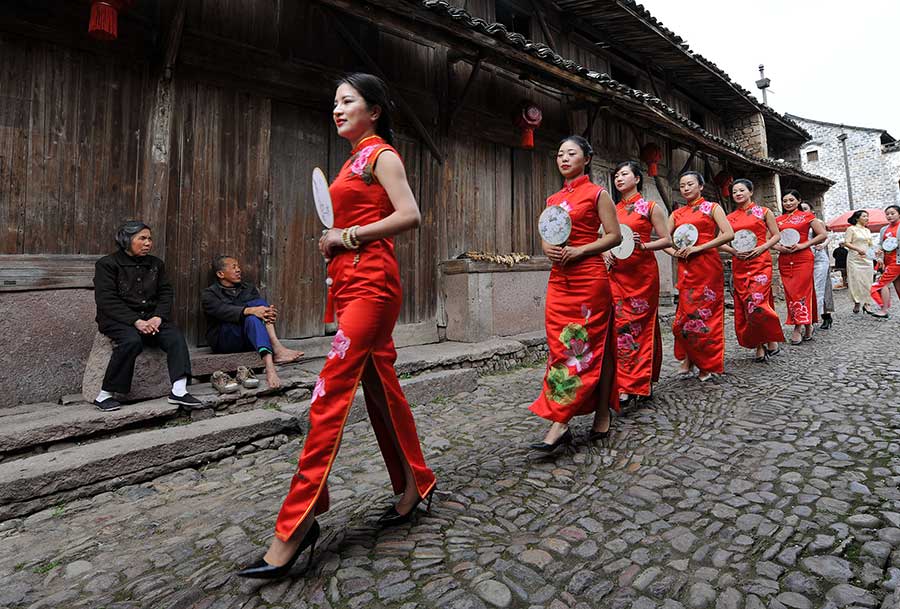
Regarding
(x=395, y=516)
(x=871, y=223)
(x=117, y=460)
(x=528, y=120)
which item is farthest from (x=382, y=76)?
(x=871, y=223)

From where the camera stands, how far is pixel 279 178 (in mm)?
4918

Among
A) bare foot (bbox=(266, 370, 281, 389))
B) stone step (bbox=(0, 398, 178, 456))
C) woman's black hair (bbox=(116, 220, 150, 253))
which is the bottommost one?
stone step (bbox=(0, 398, 178, 456))

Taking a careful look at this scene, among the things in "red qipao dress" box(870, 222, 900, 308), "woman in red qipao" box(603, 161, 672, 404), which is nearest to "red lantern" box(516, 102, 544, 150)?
"woman in red qipao" box(603, 161, 672, 404)

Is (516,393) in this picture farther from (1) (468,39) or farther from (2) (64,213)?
(2) (64,213)

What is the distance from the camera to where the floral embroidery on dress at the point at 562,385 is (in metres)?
2.90

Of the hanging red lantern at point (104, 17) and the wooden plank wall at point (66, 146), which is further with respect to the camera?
the wooden plank wall at point (66, 146)

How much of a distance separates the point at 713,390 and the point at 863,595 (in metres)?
2.82

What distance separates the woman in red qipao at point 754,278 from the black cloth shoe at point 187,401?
521 centimetres

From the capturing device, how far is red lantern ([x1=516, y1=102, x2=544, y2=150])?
6.79 m

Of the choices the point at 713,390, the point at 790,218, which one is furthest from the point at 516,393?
the point at 790,218

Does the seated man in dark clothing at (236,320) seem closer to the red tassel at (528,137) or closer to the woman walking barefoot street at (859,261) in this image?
the red tassel at (528,137)

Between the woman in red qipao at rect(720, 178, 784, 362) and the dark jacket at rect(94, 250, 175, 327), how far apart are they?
17.6ft

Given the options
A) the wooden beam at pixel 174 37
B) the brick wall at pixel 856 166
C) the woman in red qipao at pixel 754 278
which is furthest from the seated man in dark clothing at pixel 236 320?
the brick wall at pixel 856 166

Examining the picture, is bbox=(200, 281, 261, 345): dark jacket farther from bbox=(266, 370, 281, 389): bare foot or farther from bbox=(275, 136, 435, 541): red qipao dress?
bbox=(275, 136, 435, 541): red qipao dress
